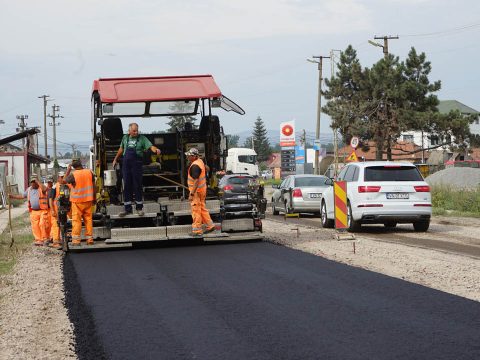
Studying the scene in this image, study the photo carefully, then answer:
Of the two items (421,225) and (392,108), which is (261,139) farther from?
(421,225)

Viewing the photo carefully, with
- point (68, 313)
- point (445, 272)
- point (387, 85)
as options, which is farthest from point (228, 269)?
point (387, 85)

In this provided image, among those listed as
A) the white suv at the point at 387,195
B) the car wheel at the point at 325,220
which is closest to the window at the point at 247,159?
the car wheel at the point at 325,220

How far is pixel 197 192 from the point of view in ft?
51.6

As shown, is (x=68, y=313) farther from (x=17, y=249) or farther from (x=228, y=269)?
(x=17, y=249)

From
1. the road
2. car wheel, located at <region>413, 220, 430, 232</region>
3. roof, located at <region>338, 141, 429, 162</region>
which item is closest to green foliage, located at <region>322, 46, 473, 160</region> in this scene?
roof, located at <region>338, 141, 429, 162</region>

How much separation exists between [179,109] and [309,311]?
8.70 meters

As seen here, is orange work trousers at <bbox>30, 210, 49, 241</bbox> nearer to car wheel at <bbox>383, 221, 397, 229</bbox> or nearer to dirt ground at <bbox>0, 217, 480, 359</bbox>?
dirt ground at <bbox>0, 217, 480, 359</bbox>

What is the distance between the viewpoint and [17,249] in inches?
719

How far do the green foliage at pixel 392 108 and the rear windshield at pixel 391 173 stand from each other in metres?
35.5

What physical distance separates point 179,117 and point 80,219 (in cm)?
281

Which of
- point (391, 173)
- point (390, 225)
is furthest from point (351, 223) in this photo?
point (390, 225)

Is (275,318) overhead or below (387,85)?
below

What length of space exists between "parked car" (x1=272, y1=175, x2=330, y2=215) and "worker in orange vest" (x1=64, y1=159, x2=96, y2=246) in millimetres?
11909

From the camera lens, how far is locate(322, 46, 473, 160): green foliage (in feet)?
180
